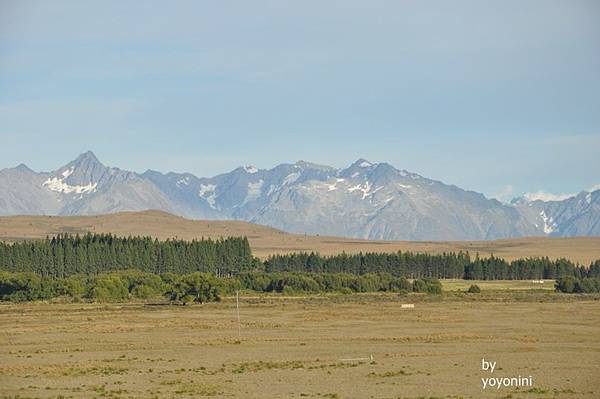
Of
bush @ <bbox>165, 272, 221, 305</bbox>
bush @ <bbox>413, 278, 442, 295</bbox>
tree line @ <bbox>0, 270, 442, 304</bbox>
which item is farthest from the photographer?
bush @ <bbox>413, 278, 442, 295</bbox>

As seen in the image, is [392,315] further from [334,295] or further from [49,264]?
[49,264]

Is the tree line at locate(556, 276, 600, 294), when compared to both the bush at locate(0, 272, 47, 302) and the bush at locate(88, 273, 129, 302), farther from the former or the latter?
the bush at locate(0, 272, 47, 302)

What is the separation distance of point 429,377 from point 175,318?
58.3m

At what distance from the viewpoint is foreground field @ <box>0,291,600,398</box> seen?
5488 cm

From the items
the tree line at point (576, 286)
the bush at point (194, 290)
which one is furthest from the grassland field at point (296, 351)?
the tree line at point (576, 286)

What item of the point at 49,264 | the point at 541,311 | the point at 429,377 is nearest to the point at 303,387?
the point at 429,377

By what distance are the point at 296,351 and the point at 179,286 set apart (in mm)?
74601

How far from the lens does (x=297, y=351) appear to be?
75.1 meters

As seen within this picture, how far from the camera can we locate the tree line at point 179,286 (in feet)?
492

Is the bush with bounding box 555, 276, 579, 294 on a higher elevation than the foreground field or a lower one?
higher

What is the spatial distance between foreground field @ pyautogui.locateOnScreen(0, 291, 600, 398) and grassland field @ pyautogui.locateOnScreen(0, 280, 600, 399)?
12 cm

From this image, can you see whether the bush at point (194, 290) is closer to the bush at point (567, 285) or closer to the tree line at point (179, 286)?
the tree line at point (179, 286)

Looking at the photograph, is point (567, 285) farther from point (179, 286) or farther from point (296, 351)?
point (296, 351)

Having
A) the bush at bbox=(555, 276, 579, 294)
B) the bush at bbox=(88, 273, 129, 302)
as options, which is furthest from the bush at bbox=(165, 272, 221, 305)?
the bush at bbox=(555, 276, 579, 294)
